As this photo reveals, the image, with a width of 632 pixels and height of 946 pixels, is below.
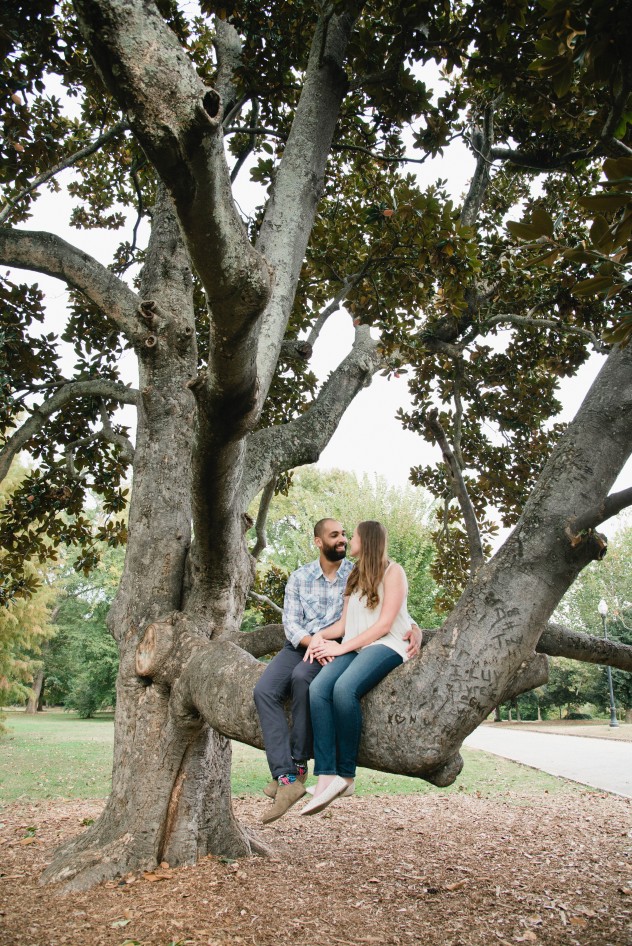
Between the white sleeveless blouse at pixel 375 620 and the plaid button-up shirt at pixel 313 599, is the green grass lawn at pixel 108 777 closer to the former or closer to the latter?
the plaid button-up shirt at pixel 313 599

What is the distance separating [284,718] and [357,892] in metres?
2.08

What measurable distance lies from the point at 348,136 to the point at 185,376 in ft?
15.6

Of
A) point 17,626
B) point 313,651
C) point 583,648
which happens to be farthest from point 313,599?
point 17,626

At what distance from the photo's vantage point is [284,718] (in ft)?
10.7

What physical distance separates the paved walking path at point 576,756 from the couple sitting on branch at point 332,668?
7.79m

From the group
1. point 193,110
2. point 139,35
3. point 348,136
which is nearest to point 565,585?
point 193,110

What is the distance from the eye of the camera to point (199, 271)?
2.54m

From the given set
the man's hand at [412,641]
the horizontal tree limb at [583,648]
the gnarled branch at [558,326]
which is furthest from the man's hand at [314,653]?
the gnarled branch at [558,326]

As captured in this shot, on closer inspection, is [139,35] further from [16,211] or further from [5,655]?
[5,655]

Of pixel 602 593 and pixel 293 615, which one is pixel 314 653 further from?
pixel 602 593

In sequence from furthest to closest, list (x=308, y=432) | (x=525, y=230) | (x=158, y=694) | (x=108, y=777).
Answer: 1. (x=108, y=777)
2. (x=308, y=432)
3. (x=158, y=694)
4. (x=525, y=230)

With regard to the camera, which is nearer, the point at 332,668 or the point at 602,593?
the point at 332,668

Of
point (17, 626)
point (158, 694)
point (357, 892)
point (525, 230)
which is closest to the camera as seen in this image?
point (525, 230)

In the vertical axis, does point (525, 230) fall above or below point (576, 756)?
above
